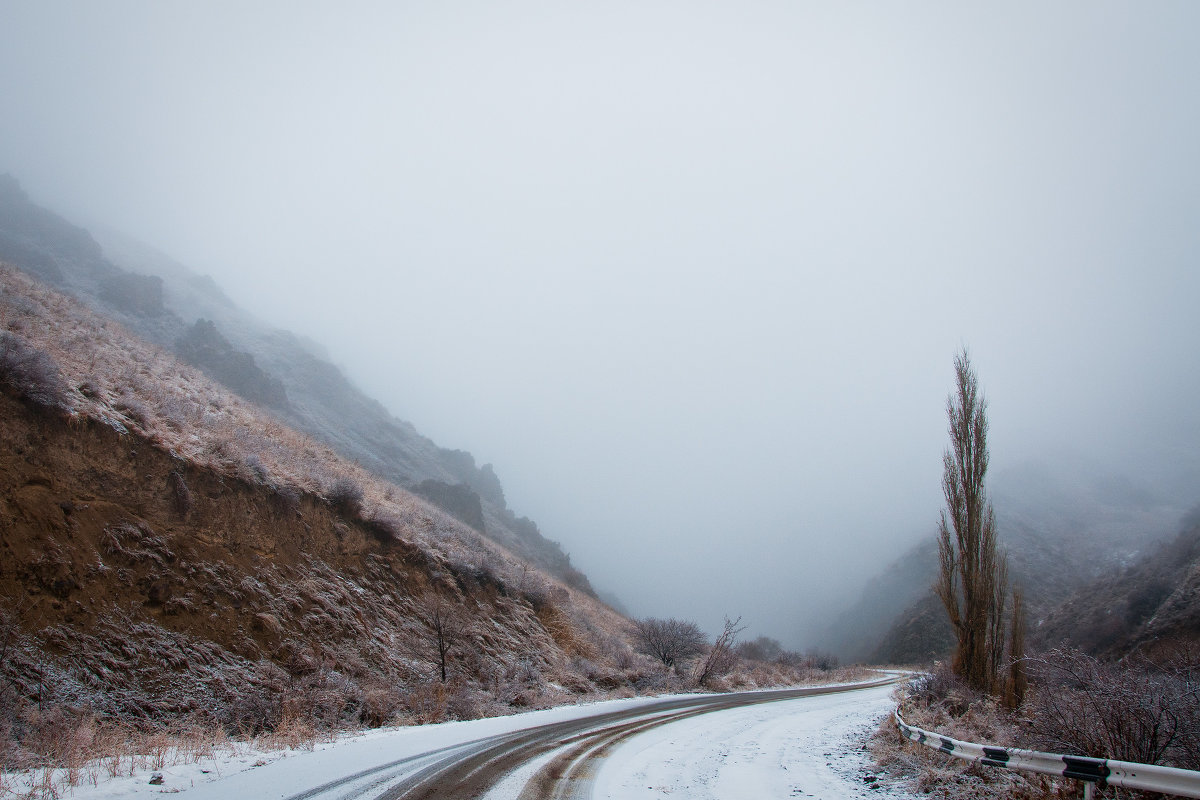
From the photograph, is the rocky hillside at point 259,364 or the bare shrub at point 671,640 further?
the rocky hillside at point 259,364

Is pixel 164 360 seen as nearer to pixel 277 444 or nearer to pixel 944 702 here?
pixel 277 444

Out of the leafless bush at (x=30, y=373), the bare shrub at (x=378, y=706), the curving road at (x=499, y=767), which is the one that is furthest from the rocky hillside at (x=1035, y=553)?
the leafless bush at (x=30, y=373)

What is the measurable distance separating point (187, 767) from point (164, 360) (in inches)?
897

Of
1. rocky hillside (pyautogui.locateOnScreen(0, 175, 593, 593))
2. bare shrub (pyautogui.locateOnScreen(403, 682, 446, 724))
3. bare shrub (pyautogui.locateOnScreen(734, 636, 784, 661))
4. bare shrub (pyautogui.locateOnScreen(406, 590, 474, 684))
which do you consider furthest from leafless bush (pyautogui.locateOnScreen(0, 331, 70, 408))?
bare shrub (pyautogui.locateOnScreen(734, 636, 784, 661))

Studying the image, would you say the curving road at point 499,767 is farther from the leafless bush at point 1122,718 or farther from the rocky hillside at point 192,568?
the leafless bush at point 1122,718

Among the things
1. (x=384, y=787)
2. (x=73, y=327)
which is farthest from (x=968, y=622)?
(x=73, y=327)

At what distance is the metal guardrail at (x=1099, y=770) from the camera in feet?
13.3

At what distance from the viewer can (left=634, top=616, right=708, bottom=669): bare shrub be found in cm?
2938

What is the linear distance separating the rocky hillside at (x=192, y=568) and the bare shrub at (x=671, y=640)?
22.8 ft

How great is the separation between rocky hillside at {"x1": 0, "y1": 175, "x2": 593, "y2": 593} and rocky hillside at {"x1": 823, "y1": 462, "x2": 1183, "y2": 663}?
138 feet

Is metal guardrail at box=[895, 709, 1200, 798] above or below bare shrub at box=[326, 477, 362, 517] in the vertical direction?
above

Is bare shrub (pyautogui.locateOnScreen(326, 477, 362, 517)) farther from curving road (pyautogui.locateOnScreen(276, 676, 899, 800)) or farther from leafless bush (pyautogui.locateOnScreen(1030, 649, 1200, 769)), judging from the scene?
leafless bush (pyautogui.locateOnScreen(1030, 649, 1200, 769))

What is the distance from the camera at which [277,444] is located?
21.2 meters

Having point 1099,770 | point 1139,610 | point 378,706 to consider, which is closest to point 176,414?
point 378,706
